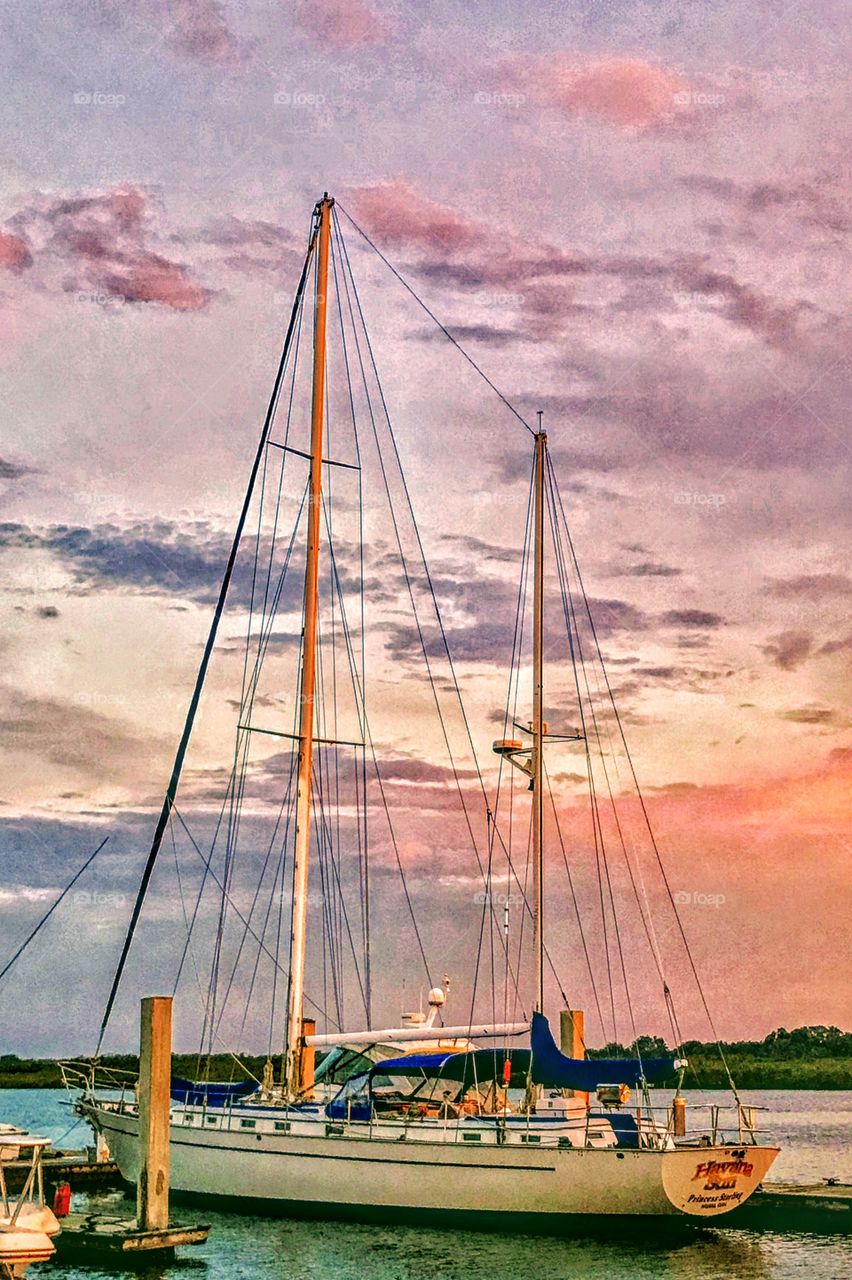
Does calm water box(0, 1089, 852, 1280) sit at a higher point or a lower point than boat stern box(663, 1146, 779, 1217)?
lower

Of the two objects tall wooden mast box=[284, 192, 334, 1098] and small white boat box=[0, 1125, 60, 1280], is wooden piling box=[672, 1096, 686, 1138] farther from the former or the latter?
small white boat box=[0, 1125, 60, 1280]

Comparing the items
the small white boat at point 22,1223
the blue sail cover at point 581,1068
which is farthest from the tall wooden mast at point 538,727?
the small white boat at point 22,1223

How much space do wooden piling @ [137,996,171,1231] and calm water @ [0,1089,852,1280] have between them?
1304mm

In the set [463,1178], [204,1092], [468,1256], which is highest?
[204,1092]

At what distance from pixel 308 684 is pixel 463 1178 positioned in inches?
544

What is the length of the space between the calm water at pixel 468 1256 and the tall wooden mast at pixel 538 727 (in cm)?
717

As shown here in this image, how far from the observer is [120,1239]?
30.7 metres

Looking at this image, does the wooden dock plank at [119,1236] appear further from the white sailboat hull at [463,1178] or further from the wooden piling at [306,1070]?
the wooden piling at [306,1070]

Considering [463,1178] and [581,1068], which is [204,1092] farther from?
[581,1068]

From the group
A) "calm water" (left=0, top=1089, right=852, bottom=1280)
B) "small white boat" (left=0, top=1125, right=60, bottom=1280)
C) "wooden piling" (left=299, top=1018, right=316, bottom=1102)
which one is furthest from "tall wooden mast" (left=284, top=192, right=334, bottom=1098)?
"small white boat" (left=0, top=1125, right=60, bottom=1280)

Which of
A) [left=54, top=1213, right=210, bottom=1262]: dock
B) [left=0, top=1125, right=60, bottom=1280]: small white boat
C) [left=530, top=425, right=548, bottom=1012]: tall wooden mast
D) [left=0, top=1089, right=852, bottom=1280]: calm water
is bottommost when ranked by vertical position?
[left=0, top=1089, right=852, bottom=1280]: calm water

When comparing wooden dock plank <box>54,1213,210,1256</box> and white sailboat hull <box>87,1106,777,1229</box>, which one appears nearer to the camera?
wooden dock plank <box>54,1213,210,1256</box>

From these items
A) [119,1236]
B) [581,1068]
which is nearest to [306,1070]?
[581,1068]

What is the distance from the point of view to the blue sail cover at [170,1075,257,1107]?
1644 inches
